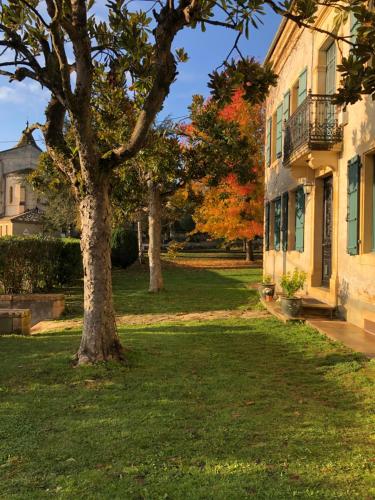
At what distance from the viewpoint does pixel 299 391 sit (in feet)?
16.7

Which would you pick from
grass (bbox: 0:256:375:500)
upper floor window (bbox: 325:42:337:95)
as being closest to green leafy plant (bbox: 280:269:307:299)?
grass (bbox: 0:256:375:500)

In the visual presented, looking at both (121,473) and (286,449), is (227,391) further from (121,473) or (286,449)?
(121,473)

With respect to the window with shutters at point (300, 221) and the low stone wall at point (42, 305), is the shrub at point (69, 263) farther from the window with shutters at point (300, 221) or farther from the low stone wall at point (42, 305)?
the window with shutters at point (300, 221)

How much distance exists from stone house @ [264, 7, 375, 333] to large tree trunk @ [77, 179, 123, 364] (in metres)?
3.11

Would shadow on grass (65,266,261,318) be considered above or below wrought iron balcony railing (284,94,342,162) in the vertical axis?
below

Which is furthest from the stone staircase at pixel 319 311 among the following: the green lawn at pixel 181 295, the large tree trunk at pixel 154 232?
the large tree trunk at pixel 154 232

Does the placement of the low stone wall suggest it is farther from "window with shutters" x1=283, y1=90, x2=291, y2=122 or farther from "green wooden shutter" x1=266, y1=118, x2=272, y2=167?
"green wooden shutter" x1=266, y1=118, x2=272, y2=167

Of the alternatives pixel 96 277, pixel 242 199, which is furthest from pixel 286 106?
pixel 242 199

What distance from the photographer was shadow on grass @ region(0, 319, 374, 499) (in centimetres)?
300

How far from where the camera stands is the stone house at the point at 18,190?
115ft

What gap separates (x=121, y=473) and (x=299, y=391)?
2.54 metres

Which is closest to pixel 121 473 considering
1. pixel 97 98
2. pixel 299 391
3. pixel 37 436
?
pixel 37 436

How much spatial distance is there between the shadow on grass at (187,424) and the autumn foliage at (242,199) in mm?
17118

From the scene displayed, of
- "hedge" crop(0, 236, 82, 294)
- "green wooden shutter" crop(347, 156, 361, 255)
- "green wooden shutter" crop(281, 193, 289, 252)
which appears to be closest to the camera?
"green wooden shutter" crop(347, 156, 361, 255)
